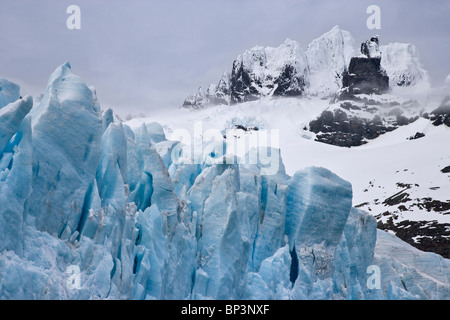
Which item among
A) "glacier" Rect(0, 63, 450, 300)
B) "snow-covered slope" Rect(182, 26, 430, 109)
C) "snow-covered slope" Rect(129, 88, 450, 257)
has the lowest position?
"glacier" Rect(0, 63, 450, 300)

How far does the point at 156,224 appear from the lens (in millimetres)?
18812

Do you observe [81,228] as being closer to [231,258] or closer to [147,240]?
[147,240]

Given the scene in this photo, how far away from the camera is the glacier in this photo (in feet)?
47.2

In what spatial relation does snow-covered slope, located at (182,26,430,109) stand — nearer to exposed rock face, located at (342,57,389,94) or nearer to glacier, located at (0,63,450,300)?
exposed rock face, located at (342,57,389,94)

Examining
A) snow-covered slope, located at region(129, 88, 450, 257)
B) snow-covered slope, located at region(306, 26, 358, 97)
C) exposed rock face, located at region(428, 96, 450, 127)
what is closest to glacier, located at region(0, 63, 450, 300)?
snow-covered slope, located at region(129, 88, 450, 257)

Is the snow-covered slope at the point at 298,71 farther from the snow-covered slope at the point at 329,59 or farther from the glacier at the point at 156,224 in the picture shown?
the glacier at the point at 156,224

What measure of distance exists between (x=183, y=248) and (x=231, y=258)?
1.95 meters

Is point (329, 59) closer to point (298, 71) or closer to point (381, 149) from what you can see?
point (298, 71)

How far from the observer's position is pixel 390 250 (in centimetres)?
3067

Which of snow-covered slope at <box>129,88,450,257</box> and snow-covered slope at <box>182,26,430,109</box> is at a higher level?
snow-covered slope at <box>182,26,430,109</box>

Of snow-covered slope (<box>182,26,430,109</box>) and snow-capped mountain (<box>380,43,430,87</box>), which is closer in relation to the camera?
snow-covered slope (<box>182,26,430,109</box>)

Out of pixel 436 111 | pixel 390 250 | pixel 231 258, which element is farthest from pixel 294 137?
pixel 231 258

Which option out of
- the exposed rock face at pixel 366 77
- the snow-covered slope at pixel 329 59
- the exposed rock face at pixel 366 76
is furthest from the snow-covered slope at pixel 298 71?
the exposed rock face at pixel 366 77

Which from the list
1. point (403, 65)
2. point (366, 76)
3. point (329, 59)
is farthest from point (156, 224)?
point (403, 65)
